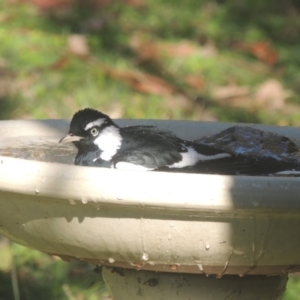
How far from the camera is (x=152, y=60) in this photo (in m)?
5.60

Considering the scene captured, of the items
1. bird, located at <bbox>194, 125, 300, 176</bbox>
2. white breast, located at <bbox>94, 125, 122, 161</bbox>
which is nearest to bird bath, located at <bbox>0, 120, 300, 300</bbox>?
bird, located at <bbox>194, 125, 300, 176</bbox>

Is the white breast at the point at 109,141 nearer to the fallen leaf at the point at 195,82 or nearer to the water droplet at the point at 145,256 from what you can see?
the water droplet at the point at 145,256

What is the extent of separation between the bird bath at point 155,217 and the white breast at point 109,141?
2.43 feet

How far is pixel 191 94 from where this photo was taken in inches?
203

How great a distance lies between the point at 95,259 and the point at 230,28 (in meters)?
4.66

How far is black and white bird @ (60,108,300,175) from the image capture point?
236cm

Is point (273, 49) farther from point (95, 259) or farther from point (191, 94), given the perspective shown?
point (95, 259)

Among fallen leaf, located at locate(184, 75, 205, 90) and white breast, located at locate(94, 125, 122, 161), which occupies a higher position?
white breast, located at locate(94, 125, 122, 161)

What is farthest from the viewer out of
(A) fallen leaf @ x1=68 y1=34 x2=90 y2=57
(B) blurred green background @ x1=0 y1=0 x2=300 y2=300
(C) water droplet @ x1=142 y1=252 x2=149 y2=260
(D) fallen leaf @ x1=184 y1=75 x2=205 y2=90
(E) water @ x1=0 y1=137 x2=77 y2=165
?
(A) fallen leaf @ x1=68 y1=34 x2=90 y2=57

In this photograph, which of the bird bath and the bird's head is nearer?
the bird bath

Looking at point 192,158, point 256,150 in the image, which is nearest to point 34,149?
point 192,158

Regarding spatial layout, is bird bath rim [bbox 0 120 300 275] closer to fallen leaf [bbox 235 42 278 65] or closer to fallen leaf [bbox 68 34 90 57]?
fallen leaf [bbox 68 34 90 57]

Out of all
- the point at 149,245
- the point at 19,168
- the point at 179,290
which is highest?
the point at 19,168

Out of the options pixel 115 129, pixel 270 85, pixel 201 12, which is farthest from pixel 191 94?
pixel 115 129
